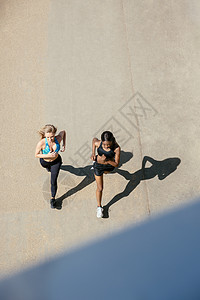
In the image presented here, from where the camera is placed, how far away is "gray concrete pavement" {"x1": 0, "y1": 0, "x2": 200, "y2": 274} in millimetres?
5551

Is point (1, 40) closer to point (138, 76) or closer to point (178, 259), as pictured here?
point (138, 76)

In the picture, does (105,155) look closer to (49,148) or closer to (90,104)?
(49,148)

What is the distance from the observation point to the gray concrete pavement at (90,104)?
5.55m

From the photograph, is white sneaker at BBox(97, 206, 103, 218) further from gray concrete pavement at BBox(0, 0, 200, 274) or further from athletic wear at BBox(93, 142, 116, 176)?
athletic wear at BBox(93, 142, 116, 176)

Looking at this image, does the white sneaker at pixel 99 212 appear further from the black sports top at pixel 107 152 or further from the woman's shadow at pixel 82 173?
the black sports top at pixel 107 152

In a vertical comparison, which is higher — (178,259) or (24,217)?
(24,217)

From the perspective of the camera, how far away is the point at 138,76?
24.7 feet

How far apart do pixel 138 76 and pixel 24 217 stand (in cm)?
435

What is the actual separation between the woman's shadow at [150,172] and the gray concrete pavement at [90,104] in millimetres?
39

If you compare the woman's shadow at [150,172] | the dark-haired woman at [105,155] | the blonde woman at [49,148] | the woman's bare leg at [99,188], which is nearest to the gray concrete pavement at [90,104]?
the woman's shadow at [150,172]

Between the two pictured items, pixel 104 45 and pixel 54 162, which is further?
pixel 104 45

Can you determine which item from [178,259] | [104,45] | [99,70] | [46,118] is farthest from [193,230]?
[104,45]

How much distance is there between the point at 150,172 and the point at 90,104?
7.31ft

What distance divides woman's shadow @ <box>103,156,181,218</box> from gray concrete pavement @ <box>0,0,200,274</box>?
0.04 metres
